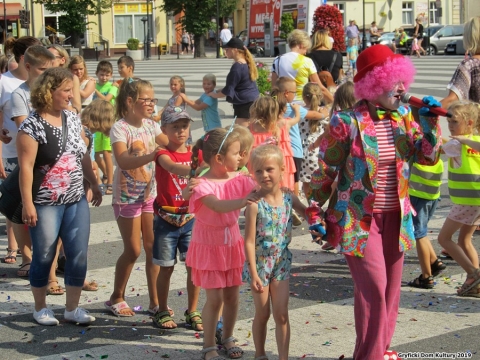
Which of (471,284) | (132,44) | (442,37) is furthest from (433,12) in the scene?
(471,284)

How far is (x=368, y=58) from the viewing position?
4.59 meters

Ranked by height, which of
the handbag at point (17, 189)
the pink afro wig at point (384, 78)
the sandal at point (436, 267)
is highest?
the pink afro wig at point (384, 78)

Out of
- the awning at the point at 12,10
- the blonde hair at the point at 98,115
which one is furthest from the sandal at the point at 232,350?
the awning at the point at 12,10

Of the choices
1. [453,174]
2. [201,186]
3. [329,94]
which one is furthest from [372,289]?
[329,94]

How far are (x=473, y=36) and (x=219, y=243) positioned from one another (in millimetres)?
3233

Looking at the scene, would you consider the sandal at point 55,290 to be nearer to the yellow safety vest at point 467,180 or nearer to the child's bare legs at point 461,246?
the child's bare legs at point 461,246

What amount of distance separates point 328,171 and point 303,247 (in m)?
3.44

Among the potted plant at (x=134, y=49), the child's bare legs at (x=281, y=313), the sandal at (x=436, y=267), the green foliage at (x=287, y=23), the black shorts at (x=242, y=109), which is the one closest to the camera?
the child's bare legs at (x=281, y=313)

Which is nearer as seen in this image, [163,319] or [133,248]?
[163,319]

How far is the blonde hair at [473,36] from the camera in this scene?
6.86 m

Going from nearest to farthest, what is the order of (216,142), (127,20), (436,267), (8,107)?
1. (216,142)
2. (436,267)
3. (8,107)
4. (127,20)

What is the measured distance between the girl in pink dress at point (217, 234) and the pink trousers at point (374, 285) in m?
0.76

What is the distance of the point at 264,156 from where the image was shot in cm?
454

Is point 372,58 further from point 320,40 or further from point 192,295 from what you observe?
point 320,40
